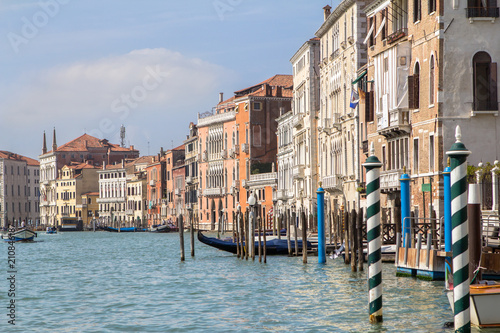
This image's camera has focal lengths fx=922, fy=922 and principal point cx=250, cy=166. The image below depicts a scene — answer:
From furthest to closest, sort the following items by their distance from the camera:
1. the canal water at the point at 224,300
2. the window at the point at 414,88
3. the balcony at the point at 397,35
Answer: the balcony at the point at 397,35, the window at the point at 414,88, the canal water at the point at 224,300

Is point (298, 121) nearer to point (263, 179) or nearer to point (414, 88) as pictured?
point (263, 179)

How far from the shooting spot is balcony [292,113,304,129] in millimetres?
44987

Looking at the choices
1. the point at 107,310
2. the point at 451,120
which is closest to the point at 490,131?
the point at 451,120

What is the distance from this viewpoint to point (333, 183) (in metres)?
36.8

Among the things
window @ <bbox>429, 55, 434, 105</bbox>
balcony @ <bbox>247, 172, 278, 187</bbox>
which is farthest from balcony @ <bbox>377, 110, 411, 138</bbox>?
balcony @ <bbox>247, 172, 278, 187</bbox>

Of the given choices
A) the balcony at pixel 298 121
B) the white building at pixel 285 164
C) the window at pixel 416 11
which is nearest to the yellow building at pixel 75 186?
the white building at pixel 285 164

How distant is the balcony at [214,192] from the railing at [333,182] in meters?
28.9

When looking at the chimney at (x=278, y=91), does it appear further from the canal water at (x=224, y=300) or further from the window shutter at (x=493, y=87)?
the window shutter at (x=493, y=87)

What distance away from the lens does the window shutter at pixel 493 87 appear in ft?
76.2

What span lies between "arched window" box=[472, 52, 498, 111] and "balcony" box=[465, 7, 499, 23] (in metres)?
0.91

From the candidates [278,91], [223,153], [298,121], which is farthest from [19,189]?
[298,121]

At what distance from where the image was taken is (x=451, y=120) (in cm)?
2355

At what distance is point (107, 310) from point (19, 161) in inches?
4432

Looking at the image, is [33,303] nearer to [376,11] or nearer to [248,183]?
[376,11]
